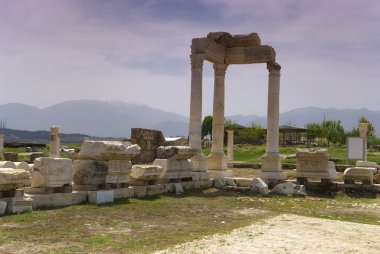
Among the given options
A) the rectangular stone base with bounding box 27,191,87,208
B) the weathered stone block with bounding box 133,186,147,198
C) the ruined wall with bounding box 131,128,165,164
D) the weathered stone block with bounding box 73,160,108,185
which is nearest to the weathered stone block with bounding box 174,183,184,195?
the weathered stone block with bounding box 133,186,147,198

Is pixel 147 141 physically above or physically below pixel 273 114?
below

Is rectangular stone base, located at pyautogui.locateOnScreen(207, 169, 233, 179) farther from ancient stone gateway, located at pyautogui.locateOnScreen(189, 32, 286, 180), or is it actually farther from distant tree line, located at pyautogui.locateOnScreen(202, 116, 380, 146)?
distant tree line, located at pyautogui.locateOnScreen(202, 116, 380, 146)

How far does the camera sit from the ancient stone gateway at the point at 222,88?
1822cm

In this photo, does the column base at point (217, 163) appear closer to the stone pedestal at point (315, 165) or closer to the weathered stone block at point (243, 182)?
the weathered stone block at point (243, 182)

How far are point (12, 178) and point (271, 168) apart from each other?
36.6ft

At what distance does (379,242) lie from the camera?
26.6ft

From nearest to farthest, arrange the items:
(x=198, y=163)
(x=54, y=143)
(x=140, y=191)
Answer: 1. (x=140, y=191)
2. (x=198, y=163)
3. (x=54, y=143)

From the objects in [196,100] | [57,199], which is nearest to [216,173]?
[196,100]

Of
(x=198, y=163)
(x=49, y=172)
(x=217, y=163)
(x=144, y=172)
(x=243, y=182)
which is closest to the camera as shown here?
(x=49, y=172)

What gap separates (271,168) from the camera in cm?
1827

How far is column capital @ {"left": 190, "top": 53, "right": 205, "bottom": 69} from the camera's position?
18141 millimetres

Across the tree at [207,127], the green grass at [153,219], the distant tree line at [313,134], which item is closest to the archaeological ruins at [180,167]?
the green grass at [153,219]

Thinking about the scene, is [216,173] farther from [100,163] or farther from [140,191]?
[100,163]

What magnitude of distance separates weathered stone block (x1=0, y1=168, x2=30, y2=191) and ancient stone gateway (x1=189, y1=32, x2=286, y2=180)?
8.74 meters
